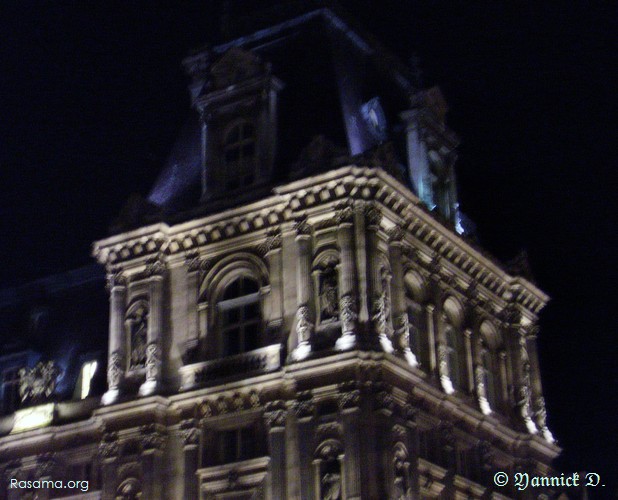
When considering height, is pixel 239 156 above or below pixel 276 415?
above

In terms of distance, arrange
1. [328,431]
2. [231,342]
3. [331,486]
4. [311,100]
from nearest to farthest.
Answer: [331,486] < [328,431] < [231,342] < [311,100]

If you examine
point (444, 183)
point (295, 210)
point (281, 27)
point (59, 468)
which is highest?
point (281, 27)

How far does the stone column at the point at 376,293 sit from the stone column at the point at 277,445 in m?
4.00

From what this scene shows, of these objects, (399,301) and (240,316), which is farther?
(240,316)

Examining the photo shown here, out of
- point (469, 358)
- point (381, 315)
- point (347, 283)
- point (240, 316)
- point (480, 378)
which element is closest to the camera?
point (381, 315)

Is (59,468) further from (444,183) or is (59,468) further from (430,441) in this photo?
(444,183)

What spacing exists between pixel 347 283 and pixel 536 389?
13.6m

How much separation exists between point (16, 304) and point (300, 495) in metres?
20.8

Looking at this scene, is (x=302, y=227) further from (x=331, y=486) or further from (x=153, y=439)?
(x=331, y=486)

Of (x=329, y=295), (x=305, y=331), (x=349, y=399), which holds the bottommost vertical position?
(x=349, y=399)

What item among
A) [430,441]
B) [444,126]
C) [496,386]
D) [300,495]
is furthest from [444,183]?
[300,495]

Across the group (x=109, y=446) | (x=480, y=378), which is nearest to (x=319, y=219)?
(x=480, y=378)

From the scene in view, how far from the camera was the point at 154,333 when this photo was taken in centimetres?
5075

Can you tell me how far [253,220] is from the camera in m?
50.3
